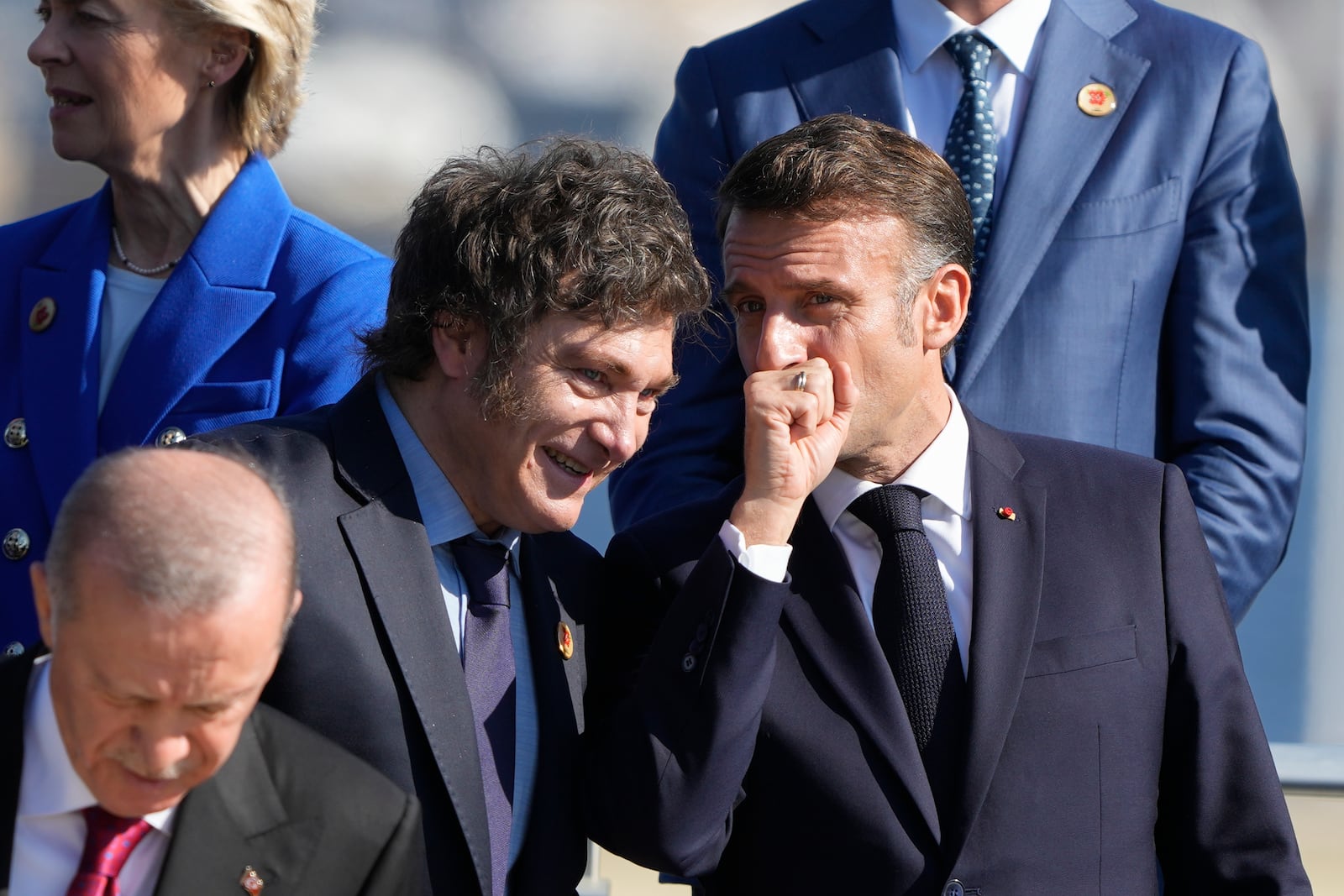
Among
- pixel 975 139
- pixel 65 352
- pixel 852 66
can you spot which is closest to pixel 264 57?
pixel 65 352

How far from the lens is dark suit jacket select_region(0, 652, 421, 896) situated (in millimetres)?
2014

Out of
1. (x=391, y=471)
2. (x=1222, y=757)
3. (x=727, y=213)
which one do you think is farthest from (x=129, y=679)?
(x=1222, y=757)

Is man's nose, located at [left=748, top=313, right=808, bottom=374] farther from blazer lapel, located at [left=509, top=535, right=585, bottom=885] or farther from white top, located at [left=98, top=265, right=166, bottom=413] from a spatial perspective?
white top, located at [left=98, top=265, right=166, bottom=413]

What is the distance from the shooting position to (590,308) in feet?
8.13

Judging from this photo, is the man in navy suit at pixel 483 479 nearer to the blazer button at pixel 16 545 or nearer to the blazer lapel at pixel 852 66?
the blazer button at pixel 16 545

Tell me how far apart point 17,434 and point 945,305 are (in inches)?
61.2

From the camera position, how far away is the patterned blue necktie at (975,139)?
3219mm

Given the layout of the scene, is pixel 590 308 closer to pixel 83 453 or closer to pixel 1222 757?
pixel 83 453

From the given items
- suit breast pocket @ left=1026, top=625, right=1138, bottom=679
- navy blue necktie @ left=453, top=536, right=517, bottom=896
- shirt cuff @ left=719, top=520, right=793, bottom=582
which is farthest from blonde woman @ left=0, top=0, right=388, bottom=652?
suit breast pocket @ left=1026, top=625, right=1138, bottom=679

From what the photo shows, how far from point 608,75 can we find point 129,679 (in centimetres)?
281

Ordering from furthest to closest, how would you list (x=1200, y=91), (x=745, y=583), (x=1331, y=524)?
(x=1331, y=524) < (x=1200, y=91) < (x=745, y=583)

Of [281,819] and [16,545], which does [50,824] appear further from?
[16,545]

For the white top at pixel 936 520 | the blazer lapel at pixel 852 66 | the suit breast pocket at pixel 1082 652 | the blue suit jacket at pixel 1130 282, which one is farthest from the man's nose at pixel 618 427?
the blazer lapel at pixel 852 66

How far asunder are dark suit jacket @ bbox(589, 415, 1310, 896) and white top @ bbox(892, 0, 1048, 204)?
834mm
